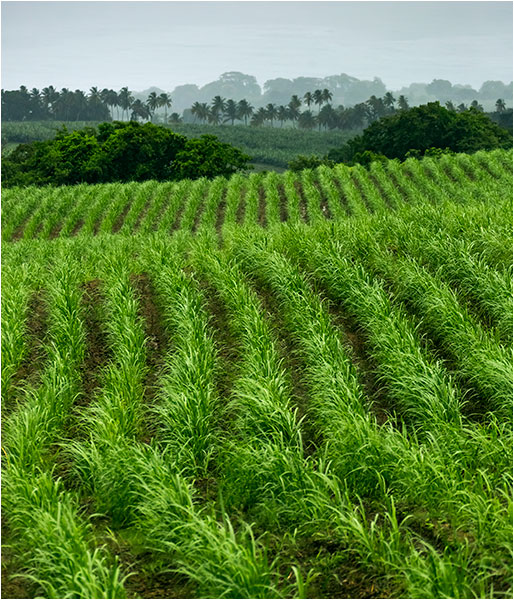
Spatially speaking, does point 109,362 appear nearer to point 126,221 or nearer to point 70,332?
point 70,332

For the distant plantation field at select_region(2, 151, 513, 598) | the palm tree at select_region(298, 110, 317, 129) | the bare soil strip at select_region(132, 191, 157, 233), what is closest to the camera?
the distant plantation field at select_region(2, 151, 513, 598)

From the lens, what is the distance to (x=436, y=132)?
45031mm

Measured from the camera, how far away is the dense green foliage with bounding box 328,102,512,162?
44325 mm

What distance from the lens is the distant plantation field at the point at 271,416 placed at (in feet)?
12.2

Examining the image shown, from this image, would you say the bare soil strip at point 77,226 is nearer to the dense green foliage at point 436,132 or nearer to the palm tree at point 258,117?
the dense green foliage at point 436,132

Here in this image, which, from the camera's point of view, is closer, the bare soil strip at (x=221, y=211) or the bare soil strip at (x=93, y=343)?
the bare soil strip at (x=93, y=343)

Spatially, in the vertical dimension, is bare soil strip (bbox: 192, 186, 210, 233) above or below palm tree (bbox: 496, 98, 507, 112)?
below

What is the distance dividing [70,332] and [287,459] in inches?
147

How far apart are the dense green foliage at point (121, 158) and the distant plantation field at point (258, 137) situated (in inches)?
1426

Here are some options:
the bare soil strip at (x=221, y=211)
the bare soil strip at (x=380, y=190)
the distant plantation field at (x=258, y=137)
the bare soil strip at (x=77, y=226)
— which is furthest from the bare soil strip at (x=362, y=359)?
the distant plantation field at (x=258, y=137)

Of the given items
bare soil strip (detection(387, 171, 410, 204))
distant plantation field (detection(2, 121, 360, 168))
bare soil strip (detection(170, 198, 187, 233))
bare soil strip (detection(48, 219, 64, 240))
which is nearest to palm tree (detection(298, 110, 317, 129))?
distant plantation field (detection(2, 121, 360, 168))

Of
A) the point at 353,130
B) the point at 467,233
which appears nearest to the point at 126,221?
the point at 467,233

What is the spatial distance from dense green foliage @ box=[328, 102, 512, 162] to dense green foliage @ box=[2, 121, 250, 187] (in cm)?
1436

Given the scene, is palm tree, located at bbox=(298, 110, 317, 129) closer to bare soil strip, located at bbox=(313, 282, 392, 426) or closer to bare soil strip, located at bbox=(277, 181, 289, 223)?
bare soil strip, located at bbox=(277, 181, 289, 223)
